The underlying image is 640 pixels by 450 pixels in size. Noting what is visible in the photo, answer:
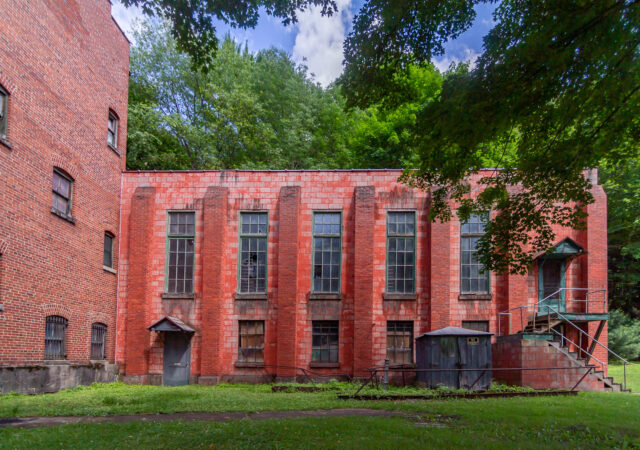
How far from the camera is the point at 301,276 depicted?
21.3m

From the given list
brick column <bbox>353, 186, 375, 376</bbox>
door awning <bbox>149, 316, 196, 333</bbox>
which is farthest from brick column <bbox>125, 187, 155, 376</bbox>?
brick column <bbox>353, 186, 375, 376</bbox>

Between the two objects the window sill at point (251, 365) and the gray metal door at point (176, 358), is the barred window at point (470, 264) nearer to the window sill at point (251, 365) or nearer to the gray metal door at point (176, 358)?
the window sill at point (251, 365)

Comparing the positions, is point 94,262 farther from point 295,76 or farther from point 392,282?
point 295,76

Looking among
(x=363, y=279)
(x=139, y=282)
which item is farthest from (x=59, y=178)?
(x=363, y=279)

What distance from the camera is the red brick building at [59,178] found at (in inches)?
584

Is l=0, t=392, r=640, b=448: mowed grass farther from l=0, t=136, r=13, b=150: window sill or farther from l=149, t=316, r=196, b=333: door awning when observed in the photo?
l=149, t=316, r=196, b=333: door awning

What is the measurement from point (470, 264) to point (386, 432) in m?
12.8

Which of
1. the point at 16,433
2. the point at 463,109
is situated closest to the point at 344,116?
the point at 463,109

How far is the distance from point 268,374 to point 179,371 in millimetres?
3350

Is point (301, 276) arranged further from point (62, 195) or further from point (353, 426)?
point (353, 426)

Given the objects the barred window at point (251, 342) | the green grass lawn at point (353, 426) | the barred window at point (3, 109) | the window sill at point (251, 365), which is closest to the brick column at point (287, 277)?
the window sill at point (251, 365)

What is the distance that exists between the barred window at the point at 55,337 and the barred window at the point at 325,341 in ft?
28.3

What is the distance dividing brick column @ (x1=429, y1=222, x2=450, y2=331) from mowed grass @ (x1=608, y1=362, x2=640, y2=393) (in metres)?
6.70

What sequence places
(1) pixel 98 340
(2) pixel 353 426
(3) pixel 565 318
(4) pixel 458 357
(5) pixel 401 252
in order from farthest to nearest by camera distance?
(5) pixel 401 252 < (1) pixel 98 340 < (3) pixel 565 318 < (4) pixel 458 357 < (2) pixel 353 426
